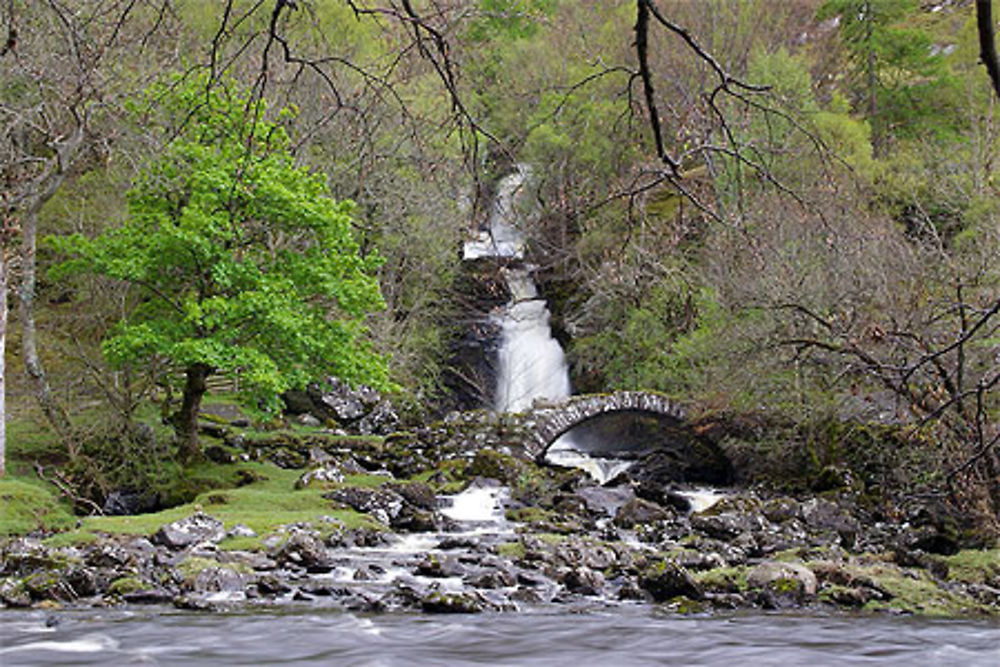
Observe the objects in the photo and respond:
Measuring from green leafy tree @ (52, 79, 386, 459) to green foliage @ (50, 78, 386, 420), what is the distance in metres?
0.02

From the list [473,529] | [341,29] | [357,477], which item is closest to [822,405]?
[473,529]

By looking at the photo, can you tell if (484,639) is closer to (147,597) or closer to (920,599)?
(147,597)

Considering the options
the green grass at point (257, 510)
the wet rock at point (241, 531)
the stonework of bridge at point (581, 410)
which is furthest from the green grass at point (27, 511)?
the stonework of bridge at point (581, 410)

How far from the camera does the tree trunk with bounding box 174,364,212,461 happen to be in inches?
720

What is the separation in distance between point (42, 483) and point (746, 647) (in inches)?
509

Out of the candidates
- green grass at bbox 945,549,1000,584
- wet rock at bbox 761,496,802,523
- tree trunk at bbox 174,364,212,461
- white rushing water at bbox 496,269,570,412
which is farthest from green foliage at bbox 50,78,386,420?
white rushing water at bbox 496,269,570,412

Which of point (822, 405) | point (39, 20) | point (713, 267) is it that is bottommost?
point (822, 405)

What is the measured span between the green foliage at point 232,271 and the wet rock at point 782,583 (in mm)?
9099

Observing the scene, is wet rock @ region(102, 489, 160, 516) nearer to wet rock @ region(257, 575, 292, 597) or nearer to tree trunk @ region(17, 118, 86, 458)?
tree trunk @ region(17, 118, 86, 458)

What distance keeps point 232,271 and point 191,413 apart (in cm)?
321

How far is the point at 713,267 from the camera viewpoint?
75.8 ft

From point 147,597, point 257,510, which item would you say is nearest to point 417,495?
point 257,510

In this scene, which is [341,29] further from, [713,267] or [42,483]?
[42,483]

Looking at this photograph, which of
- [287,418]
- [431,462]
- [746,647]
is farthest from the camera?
[287,418]
